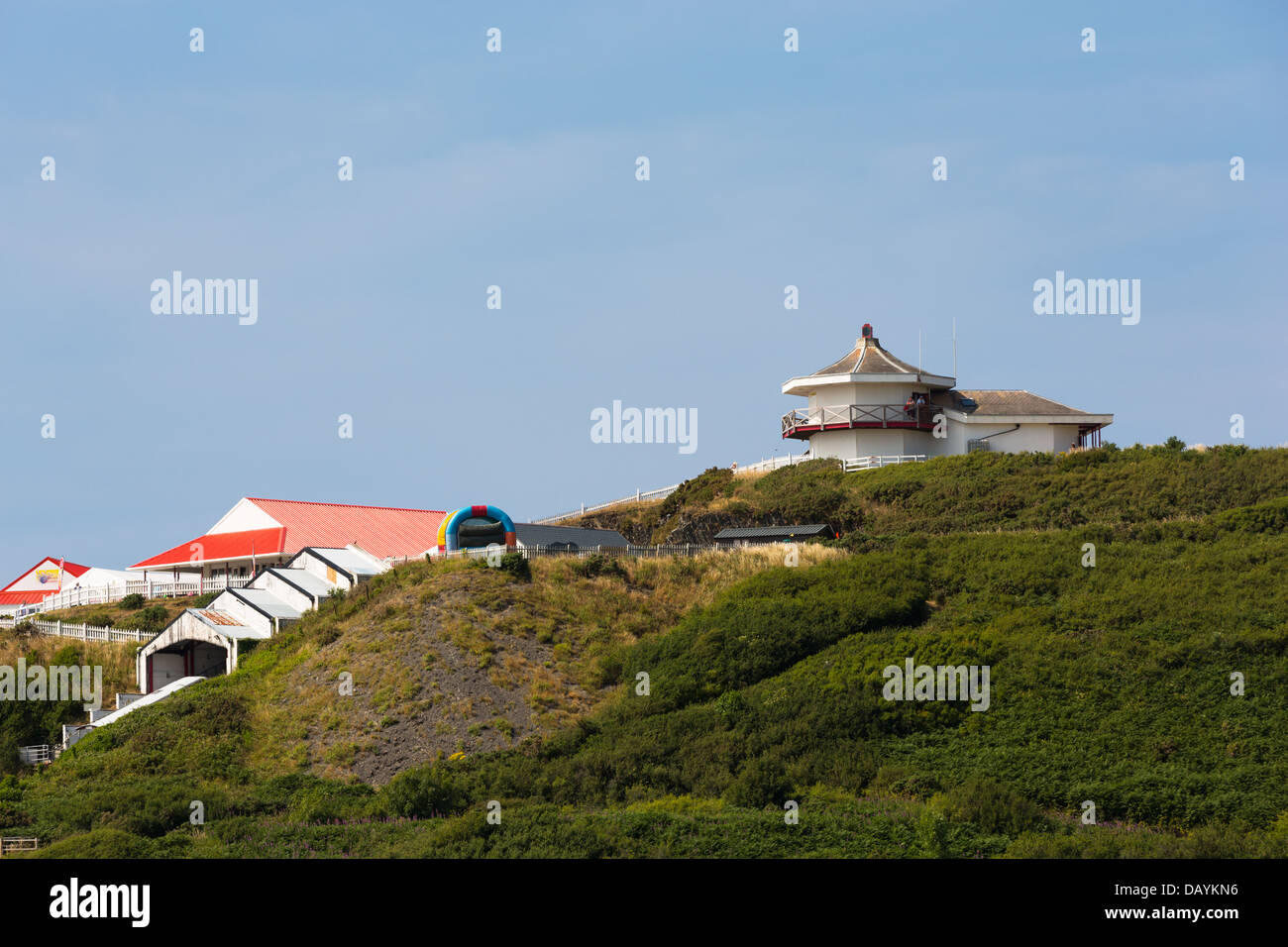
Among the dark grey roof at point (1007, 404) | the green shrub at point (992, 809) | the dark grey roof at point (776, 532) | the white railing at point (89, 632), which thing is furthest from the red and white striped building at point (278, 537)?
the green shrub at point (992, 809)

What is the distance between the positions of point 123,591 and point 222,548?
6.35 meters

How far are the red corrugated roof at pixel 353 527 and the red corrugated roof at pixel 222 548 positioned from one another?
0.68 m

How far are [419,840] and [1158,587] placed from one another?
812 inches

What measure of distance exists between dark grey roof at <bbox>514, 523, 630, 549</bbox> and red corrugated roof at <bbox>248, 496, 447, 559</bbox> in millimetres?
9190

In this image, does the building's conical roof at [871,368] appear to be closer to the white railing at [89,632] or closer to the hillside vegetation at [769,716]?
the hillside vegetation at [769,716]

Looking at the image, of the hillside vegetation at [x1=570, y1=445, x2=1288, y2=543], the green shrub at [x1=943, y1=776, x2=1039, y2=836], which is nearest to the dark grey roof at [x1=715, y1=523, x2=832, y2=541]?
the hillside vegetation at [x1=570, y1=445, x2=1288, y2=543]

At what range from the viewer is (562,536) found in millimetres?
44094

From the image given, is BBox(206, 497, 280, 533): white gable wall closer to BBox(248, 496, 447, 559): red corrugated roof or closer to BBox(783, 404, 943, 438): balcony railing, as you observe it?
BBox(248, 496, 447, 559): red corrugated roof

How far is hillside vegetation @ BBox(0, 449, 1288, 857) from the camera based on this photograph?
2086 centimetres

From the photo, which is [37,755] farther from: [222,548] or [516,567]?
[222,548]
